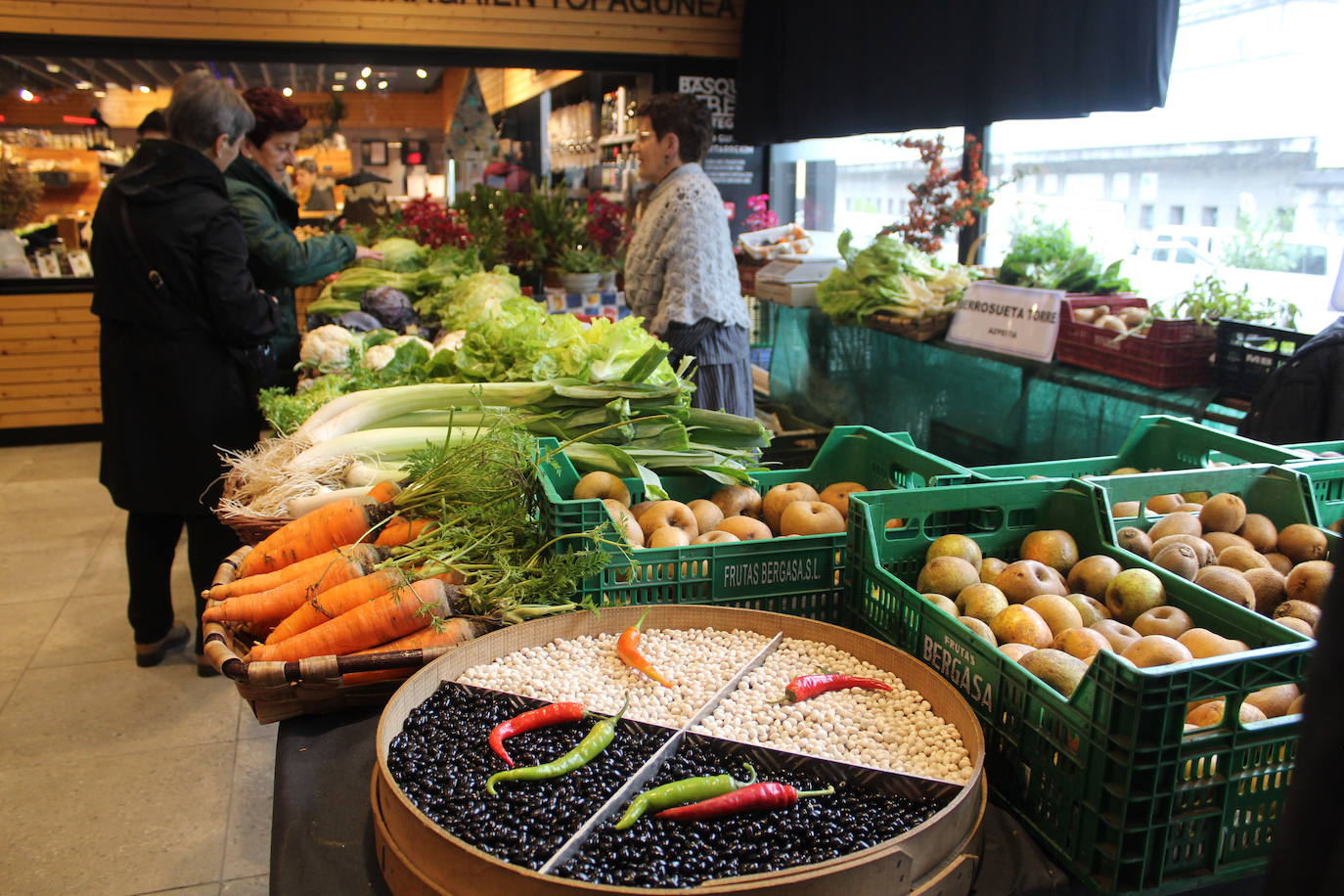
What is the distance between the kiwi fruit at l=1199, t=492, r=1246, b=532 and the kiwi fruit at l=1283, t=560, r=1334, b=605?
0.62 ft

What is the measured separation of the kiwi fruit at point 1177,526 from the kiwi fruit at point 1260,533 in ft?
0.26

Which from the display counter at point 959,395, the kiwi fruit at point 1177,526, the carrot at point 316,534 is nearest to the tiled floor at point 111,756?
the carrot at point 316,534

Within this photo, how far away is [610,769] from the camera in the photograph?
4.22 ft

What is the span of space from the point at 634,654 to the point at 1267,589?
1091mm

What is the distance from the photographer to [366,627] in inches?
68.0

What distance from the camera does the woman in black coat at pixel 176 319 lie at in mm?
3217

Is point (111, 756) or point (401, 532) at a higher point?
point (401, 532)

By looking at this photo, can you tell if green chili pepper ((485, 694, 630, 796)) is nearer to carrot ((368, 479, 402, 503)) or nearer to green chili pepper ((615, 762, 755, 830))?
green chili pepper ((615, 762, 755, 830))

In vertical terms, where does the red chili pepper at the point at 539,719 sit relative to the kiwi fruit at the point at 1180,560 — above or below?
below

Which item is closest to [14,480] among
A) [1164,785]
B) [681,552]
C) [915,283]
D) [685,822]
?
[915,283]

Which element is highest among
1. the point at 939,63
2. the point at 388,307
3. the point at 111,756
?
the point at 939,63

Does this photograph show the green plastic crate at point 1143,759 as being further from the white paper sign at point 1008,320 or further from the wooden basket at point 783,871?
the white paper sign at point 1008,320

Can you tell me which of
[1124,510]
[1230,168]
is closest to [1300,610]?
[1124,510]

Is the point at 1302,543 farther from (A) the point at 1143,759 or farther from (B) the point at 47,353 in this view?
(B) the point at 47,353
